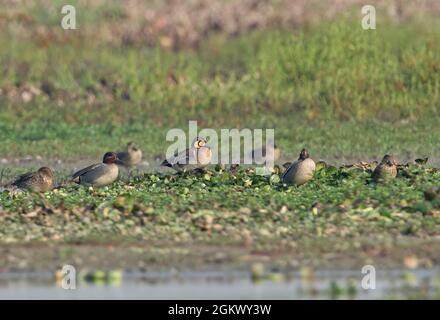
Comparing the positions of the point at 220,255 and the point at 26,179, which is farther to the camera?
the point at 26,179

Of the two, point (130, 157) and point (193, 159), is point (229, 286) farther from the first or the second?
point (130, 157)

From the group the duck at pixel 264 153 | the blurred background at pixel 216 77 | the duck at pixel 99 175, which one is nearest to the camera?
the duck at pixel 99 175

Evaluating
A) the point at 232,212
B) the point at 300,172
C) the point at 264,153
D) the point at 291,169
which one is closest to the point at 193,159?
the point at 264,153

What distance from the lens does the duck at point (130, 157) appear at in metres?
19.9

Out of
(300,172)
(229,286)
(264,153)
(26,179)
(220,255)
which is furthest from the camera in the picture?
(264,153)

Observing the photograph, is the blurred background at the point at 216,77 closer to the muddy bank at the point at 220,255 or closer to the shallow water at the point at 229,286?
the muddy bank at the point at 220,255

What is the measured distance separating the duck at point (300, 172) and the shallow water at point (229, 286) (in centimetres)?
386

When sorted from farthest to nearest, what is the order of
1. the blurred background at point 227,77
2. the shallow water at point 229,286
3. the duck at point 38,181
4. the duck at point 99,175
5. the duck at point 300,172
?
the blurred background at point 227,77
the duck at point 99,175
the duck at point 38,181
the duck at point 300,172
the shallow water at point 229,286

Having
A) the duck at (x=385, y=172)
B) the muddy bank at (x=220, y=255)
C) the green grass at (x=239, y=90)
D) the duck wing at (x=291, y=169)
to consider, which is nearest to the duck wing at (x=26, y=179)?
the duck wing at (x=291, y=169)

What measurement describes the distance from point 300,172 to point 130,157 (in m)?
4.94

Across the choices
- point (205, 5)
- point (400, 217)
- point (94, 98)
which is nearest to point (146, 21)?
point (205, 5)

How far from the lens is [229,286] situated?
37.4ft
